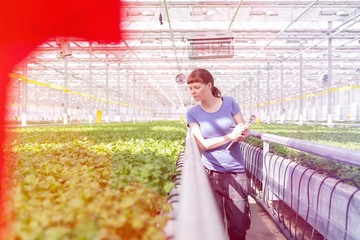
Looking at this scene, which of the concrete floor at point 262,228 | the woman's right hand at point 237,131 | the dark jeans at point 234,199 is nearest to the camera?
the woman's right hand at point 237,131

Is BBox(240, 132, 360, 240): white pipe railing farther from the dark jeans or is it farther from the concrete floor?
the dark jeans

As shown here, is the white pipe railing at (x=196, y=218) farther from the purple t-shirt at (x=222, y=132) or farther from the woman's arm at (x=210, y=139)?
the purple t-shirt at (x=222, y=132)

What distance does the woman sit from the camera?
3.61m

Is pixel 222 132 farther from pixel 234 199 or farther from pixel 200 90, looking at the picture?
pixel 234 199

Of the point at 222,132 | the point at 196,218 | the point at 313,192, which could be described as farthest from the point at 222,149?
the point at 196,218

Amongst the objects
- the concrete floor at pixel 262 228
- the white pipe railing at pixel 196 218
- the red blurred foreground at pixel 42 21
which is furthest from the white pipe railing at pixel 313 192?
the red blurred foreground at pixel 42 21

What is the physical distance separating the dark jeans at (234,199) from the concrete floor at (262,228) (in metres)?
1.59

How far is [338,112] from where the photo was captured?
1497 inches

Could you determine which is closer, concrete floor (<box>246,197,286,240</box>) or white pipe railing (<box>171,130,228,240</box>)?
white pipe railing (<box>171,130,228,240</box>)

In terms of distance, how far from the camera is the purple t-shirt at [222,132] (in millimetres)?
3707

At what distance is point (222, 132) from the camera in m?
3.74

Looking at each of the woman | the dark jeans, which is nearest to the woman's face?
the woman

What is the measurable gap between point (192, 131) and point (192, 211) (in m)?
2.64

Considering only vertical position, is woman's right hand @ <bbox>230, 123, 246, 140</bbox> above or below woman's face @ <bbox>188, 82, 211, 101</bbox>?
below
